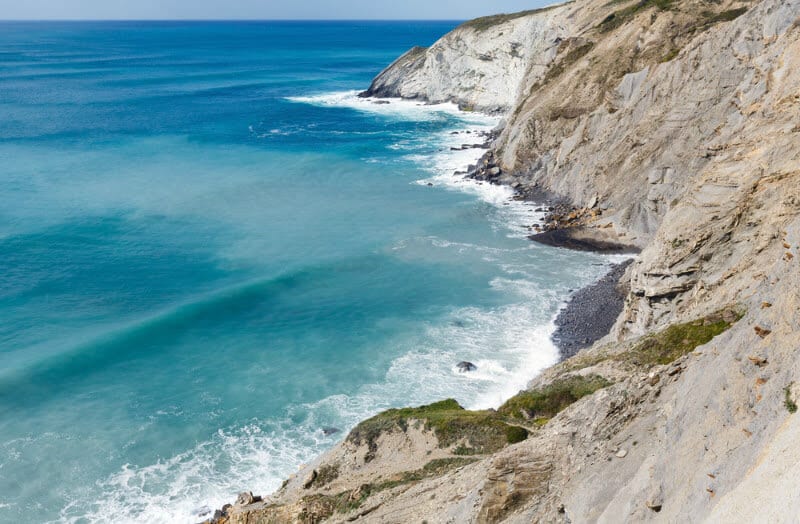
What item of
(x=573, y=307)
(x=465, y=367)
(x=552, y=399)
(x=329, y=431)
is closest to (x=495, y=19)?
(x=573, y=307)

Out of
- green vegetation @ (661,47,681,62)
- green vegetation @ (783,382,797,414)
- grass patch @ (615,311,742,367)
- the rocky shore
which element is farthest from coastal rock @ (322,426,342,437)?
green vegetation @ (661,47,681,62)


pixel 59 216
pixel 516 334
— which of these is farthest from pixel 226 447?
pixel 59 216

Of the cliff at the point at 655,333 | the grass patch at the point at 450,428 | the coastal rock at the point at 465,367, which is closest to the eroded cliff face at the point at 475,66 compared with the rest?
the cliff at the point at 655,333

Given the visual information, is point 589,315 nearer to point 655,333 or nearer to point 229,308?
point 655,333

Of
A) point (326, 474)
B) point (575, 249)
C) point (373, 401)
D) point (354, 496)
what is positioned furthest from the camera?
point (575, 249)

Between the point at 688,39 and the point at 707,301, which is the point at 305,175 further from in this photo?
the point at 707,301

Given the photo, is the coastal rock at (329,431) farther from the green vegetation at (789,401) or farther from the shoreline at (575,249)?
the green vegetation at (789,401)
